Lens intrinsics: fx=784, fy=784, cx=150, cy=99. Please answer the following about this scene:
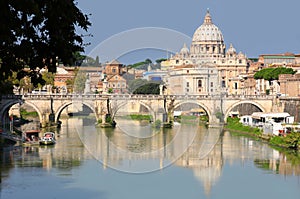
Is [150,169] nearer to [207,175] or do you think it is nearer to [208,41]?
[207,175]

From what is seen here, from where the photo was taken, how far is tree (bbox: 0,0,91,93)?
34.6ft

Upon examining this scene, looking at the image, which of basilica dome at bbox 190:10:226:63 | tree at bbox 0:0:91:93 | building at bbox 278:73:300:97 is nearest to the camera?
tree at bbox 0:0:91:93

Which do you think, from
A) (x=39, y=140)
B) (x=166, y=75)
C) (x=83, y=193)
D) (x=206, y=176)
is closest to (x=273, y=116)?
(x=166, y=75)

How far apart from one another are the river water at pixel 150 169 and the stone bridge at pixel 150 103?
33.4 feet

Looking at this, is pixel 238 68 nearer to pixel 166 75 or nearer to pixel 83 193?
pixel 166 75

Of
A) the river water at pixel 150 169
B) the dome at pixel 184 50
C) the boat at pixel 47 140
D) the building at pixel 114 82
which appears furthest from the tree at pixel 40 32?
the dome at pixel 184 50

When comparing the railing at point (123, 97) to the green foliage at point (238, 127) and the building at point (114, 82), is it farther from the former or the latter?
the green foliage at point (238, 127)

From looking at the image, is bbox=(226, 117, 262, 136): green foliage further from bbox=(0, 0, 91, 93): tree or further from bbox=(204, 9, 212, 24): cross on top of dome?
bbox=(204, 9, 212, 24): cross on top of dome

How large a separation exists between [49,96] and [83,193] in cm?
2493

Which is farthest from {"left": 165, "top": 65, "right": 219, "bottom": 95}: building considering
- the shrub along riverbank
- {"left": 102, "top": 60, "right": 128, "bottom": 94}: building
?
the shrub along riverbank

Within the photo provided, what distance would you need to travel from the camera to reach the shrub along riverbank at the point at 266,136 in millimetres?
27859

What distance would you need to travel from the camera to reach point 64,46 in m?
11.3

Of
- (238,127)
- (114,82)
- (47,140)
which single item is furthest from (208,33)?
(47,140)

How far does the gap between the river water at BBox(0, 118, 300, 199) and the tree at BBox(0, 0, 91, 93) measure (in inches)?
279
